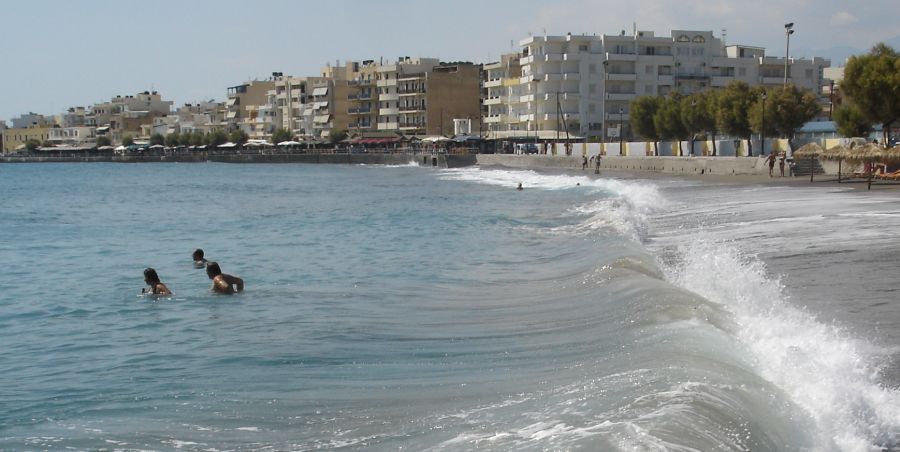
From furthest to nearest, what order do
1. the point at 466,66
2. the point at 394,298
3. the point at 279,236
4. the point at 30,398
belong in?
the point at 466,66
the point at 279,236
the point at 394,298
the point at 30,398

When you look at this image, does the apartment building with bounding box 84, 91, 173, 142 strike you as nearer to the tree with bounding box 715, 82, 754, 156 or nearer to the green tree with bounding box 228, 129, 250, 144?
the green tree with bounding box 228, 129, 250, 144

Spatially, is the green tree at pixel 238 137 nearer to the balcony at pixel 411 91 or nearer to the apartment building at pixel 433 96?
the apartment building at pixel 433 96

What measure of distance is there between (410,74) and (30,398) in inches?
4859

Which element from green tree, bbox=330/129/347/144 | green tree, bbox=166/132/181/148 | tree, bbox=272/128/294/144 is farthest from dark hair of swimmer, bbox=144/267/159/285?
green tree, bbox=166/132/181/148

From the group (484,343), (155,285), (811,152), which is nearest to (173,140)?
(811,152)

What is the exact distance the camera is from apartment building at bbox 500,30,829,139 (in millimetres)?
99000

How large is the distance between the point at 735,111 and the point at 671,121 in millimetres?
12893

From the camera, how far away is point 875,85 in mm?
39812

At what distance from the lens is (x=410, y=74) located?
430 ft

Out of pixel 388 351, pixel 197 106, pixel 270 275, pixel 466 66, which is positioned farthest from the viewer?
pixel 197 106

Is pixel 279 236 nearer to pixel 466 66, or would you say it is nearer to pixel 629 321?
pixel 629 321

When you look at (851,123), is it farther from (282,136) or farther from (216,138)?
(216,138)

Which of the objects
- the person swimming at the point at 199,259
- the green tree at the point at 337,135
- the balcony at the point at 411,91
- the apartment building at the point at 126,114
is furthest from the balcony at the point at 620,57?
the apartment building at the point at 126,114

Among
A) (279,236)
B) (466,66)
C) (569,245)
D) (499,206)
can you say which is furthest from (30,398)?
(466,66)
